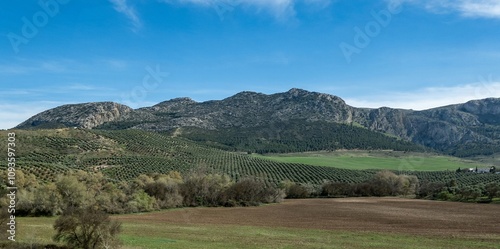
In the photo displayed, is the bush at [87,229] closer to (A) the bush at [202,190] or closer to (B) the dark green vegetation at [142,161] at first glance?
(A) the bush at [202,190]

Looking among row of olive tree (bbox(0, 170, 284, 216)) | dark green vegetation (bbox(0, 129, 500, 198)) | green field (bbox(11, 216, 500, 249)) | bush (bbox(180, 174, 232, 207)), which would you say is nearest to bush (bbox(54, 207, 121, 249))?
green field (bbox(11, 216, 500, 249))

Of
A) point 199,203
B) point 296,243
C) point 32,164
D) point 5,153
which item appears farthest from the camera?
point 5,153

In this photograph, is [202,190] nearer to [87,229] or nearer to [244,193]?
[244,193]

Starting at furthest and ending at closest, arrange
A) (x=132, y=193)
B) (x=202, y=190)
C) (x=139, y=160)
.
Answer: (x=139, y=160) < (x=202, y=190) < (x=132, y=193)

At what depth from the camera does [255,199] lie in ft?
298

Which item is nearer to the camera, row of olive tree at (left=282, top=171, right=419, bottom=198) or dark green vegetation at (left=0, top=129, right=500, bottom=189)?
row of olive tree at (left=282, top=171, right=419, bottom=198)

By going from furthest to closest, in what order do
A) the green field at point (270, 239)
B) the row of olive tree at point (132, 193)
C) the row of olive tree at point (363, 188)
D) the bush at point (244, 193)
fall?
1. the row of olive tree at point (363, 188)
2. the bush at point (244, 193)
3. the row of olive tree at point (132, 193)
4. the green field at point (270, 239)

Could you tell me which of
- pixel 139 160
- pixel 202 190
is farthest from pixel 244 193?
pixel 139 160

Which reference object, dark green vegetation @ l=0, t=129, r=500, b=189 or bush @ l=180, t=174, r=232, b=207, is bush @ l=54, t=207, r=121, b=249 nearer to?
bush @ l=180, t=174, r=232, b=207

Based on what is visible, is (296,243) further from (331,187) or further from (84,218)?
(331,187)

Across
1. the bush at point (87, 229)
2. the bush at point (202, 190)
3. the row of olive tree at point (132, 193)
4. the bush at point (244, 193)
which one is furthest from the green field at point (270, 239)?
the bush at point (244, 193)

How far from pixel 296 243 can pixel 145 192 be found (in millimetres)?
49902

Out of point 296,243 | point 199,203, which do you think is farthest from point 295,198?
point 296,243

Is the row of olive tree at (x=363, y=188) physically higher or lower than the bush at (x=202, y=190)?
lower
